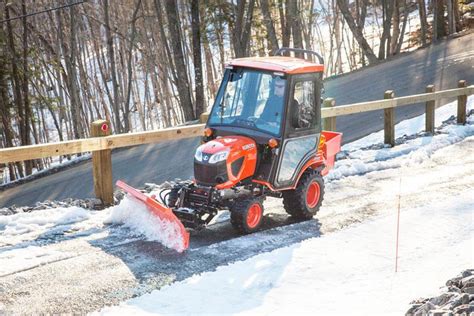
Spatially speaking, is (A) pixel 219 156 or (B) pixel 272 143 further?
(B) pixel 272 143

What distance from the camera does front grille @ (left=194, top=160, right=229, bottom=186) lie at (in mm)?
6852

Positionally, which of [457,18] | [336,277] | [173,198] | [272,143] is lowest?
[336,277]

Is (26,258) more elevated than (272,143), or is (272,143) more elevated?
(272,143)

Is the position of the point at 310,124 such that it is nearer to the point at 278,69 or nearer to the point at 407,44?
the point at 278,69

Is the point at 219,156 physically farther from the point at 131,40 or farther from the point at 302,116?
the point at 131,40

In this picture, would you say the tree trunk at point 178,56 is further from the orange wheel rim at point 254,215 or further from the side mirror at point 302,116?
the orange wheel rim at point 254,215

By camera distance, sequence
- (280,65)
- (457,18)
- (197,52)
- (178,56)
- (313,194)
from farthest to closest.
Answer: (457,18), (178,56), (197,52), (313,194), (280,65)

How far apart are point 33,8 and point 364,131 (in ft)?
71.7

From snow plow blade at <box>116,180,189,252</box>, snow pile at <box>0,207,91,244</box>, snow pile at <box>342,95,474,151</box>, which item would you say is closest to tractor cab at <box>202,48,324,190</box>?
snow plow blade at <box>116,180,189,252</box>

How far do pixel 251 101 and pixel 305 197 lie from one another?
4.48 ft

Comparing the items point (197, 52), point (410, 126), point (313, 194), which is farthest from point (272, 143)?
point (197, 52)

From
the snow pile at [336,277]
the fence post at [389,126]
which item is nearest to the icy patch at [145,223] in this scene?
the snow pile at [336,277]

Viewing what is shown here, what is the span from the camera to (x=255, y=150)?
7.20 metres

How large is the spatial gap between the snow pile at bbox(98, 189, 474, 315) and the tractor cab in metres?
1.00
